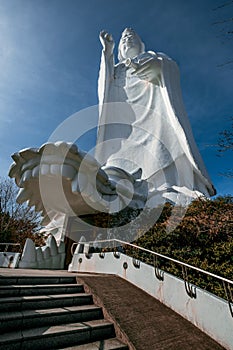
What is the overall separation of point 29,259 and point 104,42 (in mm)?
14439

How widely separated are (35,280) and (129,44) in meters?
17.9

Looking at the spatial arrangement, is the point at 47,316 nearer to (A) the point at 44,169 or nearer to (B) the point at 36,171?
A: (A) the point at 44,169

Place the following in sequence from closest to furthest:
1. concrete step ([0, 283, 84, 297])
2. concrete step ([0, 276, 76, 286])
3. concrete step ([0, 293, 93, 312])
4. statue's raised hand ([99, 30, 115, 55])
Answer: concrete step ([0, 293, 93, 312]) < concrete step ([0, 283, 84, 297]) < concrete step ([0, 276, 76, 286]) < statue's raised hand ([99, 30, 115, 55])

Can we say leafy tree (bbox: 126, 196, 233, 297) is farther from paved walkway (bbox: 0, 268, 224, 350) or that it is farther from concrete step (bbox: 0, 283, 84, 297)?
concrete step (bbox: 0, 283, 84, 297)

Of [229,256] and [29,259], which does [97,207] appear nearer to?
[29,259]

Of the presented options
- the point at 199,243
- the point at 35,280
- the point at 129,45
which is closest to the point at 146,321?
the point at 35,280

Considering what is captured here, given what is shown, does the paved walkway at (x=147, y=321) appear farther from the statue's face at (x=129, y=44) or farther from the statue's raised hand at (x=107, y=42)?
the statue's face at (x=129, y=44)

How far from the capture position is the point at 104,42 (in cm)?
1598

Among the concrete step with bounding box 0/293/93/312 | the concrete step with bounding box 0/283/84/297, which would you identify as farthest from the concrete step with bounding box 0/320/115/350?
the concrete step with bounding box 0/283/84/297

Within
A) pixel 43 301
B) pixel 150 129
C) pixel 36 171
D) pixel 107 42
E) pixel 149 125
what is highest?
pixel 107 42

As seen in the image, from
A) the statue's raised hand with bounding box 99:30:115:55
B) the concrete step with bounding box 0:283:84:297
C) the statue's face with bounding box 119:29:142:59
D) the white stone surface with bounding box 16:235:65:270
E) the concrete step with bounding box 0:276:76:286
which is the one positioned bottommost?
the concrete step with bounding box 0:283:84:297

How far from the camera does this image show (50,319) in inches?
119

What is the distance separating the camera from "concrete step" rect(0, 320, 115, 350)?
97.6 inches

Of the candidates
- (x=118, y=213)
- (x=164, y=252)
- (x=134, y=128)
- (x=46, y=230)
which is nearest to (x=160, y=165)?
(x=134, y=128)
